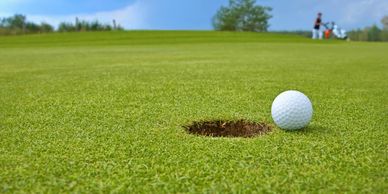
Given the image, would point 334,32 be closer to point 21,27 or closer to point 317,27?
point 317,27

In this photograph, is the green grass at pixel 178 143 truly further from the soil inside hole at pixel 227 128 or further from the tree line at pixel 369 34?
the tree line at pixel 369 34

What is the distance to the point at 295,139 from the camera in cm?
271

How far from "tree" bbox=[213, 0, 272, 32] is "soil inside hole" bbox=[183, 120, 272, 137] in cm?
7228

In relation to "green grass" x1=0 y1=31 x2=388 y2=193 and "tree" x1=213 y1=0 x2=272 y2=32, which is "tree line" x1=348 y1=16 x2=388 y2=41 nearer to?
"tree" x1=213 y1=0 x2=272 y2=32

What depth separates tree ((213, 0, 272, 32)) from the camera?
74.9 m

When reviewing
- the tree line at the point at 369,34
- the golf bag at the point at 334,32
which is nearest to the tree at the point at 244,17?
the tree line at the point at 369,34

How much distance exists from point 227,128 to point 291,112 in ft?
1.83

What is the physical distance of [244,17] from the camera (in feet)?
248

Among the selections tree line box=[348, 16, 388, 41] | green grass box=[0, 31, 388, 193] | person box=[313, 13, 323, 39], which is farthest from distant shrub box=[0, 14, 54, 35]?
tree line box=[348, 16, 388, 41]

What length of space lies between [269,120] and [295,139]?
1.99 feet

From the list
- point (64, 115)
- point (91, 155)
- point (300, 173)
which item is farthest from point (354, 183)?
point (64, 115)

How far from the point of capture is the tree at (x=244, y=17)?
74.9m

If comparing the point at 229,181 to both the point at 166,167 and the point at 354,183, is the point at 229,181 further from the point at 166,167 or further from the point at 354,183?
the point at 354,183

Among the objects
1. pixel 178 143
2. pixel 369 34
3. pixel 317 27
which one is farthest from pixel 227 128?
pixel 369 34
